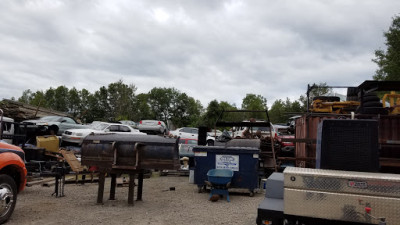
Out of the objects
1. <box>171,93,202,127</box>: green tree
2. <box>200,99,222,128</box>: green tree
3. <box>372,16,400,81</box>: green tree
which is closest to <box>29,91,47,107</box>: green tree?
<box>171,93,202,127</box>: green tree

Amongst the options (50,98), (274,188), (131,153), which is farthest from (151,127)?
(50,98)

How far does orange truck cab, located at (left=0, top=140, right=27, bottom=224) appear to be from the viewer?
5.90 meters

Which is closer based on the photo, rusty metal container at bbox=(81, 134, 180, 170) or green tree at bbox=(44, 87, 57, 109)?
rusty metal container at bbox=(81, 134, 180, 170)

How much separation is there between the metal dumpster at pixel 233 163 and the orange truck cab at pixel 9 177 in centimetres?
478

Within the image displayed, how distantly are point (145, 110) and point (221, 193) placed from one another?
5761 cm

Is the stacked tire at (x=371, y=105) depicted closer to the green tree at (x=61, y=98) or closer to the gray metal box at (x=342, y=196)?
the gray metal box at (x=342, y=196)

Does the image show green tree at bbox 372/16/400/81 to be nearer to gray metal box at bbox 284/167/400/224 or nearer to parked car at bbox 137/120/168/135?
parked car at bbox 137/120/168/135

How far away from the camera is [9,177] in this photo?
19.9ft

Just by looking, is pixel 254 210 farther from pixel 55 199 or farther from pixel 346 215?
pixel 55 199

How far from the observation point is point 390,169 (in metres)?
7.23

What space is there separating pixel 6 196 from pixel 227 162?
559 cm

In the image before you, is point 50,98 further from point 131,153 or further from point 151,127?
point 131,153

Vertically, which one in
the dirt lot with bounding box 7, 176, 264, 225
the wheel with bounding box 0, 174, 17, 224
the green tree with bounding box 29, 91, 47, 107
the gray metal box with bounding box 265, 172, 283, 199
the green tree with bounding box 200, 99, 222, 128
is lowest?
the dirt lot with bounding box 7, 176, 264, 225

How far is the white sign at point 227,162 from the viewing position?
9.65m
